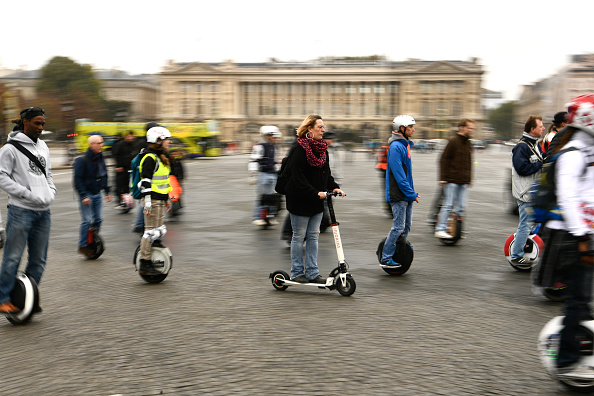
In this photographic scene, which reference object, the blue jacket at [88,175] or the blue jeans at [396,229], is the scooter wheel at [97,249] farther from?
the blue jeans at [396,229]

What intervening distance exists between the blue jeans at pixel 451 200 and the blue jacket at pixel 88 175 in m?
5.17

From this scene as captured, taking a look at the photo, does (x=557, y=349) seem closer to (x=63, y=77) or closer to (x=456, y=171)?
(x=456, y=171)

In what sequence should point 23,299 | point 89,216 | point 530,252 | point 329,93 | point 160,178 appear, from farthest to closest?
point 329,93 < point 89,216 < point 530,252 < point 160,178 < point 23,299

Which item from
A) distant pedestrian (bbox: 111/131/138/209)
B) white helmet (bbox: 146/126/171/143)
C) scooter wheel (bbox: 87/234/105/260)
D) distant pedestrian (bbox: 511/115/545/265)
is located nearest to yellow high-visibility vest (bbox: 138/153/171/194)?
white helmet (bbox: 146/126/171/143)

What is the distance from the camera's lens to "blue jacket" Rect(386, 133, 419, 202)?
8.04 metres

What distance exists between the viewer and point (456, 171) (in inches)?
411

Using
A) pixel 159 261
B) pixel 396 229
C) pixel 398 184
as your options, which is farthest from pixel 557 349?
pixel 159 261

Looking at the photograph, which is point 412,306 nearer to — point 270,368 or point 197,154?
point 270,368

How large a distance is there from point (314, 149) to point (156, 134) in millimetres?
1896

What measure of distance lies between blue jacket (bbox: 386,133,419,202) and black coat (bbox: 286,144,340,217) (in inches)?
49.7

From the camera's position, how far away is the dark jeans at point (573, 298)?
13.9ft

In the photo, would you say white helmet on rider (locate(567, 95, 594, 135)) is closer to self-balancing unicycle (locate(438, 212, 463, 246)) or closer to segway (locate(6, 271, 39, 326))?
segway (locate(6, 271, 39, 326))

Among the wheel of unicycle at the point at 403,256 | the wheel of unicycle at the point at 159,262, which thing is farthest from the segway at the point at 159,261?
the wheel of unicycle at the point at 403,256

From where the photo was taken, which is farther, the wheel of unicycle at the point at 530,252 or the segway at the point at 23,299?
the wheel of unicycle at the point at 530,252
